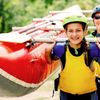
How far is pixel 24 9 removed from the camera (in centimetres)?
1753

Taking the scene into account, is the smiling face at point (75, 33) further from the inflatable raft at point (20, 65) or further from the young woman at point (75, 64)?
the inflatable raft at point (20, 65)

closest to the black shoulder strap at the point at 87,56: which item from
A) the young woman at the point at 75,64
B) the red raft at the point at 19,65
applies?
the young woman at the point at 75,64

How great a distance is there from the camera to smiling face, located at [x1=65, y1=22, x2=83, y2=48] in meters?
4.37

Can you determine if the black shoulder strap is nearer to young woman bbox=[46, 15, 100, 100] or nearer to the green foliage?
young woman bbox=[46, 15, 100, 100]

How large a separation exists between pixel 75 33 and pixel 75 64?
0.26 metres

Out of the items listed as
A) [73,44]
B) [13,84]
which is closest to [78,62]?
[73,44]

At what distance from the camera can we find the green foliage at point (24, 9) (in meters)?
16.8

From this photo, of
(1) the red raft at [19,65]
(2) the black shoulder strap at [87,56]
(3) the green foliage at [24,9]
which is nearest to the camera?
(2) the black shoulder strap at [87,56]

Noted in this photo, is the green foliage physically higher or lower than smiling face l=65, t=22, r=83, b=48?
lower

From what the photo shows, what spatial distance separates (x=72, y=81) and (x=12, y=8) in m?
13.2

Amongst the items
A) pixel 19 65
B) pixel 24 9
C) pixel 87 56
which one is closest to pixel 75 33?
pixel 87 56

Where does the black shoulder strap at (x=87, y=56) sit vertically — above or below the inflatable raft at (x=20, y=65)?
above

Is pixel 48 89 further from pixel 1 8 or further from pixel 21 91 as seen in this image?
pixel 1 8

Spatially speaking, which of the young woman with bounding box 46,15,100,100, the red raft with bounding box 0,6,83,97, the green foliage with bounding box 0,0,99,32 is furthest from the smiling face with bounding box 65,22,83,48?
the green foliage with bounding box 0,0,99,32
